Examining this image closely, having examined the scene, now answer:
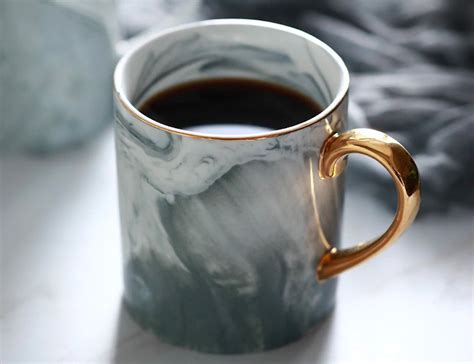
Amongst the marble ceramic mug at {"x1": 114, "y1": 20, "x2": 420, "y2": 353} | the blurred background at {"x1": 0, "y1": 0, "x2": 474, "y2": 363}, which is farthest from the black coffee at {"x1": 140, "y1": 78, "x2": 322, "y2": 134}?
the blurred background at {"x1": 0, "y1": 0, "x2": 474, "y2": 363}

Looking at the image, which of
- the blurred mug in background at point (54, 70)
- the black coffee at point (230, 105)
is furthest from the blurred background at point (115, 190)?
the black coffee at point (230, 105)

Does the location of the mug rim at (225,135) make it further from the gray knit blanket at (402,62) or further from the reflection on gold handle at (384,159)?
the gray knit blanket at (402,62)

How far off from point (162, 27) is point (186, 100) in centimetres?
22

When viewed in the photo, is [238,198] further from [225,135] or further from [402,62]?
[402,62]

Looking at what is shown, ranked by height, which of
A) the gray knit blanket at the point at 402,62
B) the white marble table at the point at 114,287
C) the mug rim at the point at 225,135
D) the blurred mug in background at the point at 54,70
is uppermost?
the mug rim at the point at 225,135

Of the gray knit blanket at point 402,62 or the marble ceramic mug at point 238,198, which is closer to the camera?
the marble ceramic mug at point 238,198

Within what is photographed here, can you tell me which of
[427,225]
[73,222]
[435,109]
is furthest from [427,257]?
[73,222]

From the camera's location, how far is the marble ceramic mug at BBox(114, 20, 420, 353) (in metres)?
0.42

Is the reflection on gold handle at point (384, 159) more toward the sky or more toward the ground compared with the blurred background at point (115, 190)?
more toward the sky

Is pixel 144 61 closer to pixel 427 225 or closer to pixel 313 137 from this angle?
pixel 313 137

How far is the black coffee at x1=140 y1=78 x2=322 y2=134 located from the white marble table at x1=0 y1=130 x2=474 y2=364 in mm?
112

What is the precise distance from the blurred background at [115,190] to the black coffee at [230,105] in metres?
0.11

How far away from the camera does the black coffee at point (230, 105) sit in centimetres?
51

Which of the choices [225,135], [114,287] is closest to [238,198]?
[225,135]
